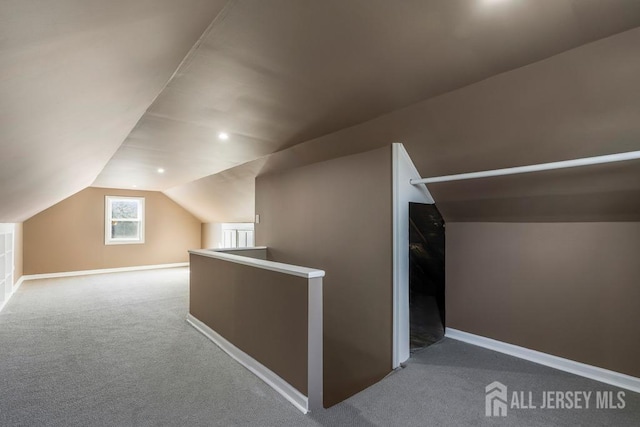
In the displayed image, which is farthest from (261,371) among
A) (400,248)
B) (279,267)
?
(400,248)

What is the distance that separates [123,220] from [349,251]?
23.0 ft

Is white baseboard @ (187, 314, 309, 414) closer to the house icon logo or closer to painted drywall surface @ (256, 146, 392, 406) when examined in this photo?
painted drywall surface @ (256, 146, 392, 406)

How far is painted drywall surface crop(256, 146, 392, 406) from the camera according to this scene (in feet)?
9.58

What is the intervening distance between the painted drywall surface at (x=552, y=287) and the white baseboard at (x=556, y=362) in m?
0.04

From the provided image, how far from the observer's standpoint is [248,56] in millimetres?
1873

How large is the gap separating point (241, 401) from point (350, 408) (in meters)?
0.75

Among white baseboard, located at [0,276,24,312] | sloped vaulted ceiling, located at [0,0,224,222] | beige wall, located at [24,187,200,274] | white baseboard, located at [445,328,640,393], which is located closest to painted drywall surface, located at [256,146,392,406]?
white baseboard, located at [445,328,640,393]

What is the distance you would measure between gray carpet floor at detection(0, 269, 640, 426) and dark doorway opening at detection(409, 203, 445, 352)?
194 mm

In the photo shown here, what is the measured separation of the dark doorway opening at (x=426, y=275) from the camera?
117 inches

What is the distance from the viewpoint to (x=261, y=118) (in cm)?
285

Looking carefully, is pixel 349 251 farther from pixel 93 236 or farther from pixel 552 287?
pixel 93 236

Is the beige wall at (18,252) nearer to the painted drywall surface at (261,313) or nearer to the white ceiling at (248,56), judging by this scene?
the white ceiling at (248,56)

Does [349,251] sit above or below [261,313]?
above

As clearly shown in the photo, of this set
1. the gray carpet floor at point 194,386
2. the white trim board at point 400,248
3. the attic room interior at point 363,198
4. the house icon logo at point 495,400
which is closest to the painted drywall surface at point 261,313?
the attic room interior at point 363,198
